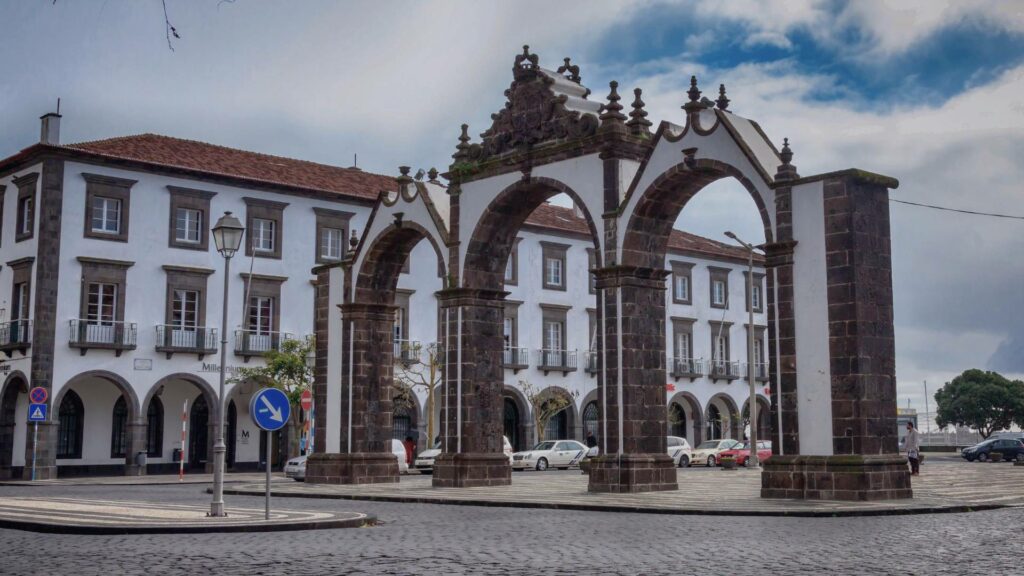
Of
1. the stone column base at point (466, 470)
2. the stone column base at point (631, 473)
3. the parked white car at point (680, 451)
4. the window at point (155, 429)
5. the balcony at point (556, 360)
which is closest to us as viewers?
the stone column base at point (631, 473)

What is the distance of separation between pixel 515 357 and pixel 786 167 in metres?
31.7

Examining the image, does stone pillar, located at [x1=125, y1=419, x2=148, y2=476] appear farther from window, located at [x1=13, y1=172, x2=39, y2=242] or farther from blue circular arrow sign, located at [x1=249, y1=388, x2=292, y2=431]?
blue circular arrow sign, located at [x1=249, y1=388, x2=292, y2=431]

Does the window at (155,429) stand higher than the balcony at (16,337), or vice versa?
the balcony at (16,337)

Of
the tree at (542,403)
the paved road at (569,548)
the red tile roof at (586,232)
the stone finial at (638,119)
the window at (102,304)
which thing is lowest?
the paved road at (569,548)

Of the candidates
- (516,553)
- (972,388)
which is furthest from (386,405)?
(972,388)

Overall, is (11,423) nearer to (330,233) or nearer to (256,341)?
(256,341)

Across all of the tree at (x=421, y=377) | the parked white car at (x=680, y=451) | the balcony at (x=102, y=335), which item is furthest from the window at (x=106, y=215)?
the parked white car at (x=680, y=451)

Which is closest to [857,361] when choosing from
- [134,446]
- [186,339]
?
[134,446]

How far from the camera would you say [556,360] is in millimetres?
52656

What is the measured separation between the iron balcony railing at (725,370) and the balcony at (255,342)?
23547 millimetres

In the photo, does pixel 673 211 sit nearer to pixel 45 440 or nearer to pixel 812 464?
pixel 812 464

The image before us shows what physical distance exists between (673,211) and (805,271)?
12.8ft

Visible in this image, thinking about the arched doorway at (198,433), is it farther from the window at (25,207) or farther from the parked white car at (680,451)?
the parked white car at (680,451)

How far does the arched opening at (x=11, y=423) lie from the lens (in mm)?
39125
